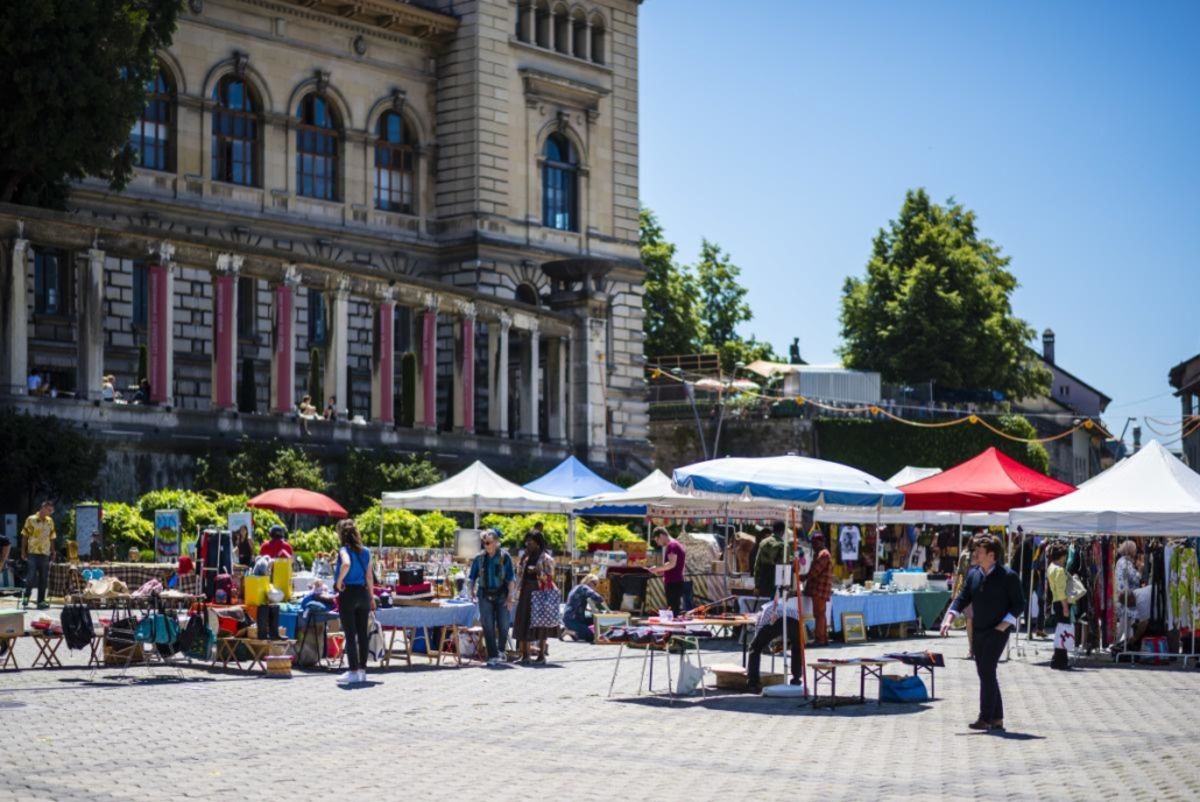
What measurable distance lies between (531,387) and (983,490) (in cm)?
2793

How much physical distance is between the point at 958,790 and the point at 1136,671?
38.6 feet

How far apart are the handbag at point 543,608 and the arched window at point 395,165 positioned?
3653 centimetres

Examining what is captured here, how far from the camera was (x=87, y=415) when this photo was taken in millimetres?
39188

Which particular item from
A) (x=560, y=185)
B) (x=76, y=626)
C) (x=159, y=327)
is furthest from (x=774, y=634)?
(x=560, y=185)

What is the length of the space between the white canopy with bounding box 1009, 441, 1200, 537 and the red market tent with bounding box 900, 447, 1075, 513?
123 inches

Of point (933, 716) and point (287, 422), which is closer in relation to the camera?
point (933, 716)

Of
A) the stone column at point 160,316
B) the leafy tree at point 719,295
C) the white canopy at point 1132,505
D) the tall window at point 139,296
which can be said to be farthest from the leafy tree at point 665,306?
the white canopy at point 1132,505

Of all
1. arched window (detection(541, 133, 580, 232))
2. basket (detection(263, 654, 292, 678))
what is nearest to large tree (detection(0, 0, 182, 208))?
arched window (detection(541, 133, 580, 232))

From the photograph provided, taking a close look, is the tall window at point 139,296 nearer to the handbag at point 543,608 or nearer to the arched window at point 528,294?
the arched window at point 528,294

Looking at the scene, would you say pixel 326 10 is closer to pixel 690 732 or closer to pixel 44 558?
pixel 44 558

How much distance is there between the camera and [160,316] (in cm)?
4253

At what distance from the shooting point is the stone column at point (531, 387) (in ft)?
182

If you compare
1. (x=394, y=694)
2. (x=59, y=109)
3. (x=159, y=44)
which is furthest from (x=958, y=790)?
(x=159, y=44)

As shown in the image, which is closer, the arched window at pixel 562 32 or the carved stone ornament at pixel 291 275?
the carved stone ornament at pixel 291 275
